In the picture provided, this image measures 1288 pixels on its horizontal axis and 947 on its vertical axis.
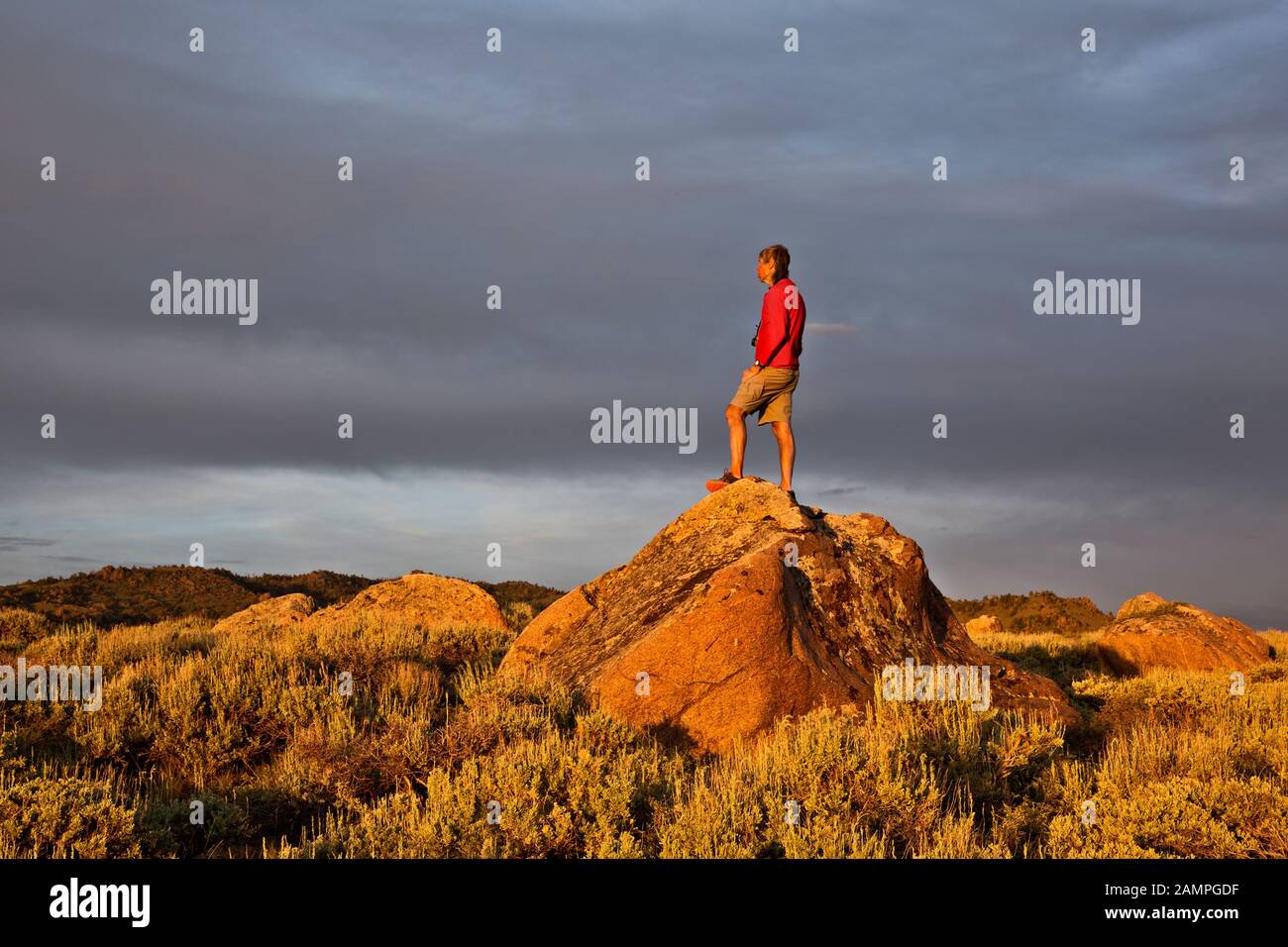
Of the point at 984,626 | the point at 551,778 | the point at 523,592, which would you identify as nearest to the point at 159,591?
the point at 523,592

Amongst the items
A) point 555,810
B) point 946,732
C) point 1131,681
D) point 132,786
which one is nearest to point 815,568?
point 946,732

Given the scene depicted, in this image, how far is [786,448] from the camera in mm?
12117

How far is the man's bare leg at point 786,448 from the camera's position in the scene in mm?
12039

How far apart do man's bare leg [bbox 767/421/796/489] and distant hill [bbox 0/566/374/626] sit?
20704mm

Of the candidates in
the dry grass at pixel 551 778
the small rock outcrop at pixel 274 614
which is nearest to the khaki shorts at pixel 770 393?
the dry grass at pixel 551 778

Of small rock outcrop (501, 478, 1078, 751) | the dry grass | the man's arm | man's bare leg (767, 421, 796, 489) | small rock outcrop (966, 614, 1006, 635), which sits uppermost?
the man's arm

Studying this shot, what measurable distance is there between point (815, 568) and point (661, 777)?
3.51m

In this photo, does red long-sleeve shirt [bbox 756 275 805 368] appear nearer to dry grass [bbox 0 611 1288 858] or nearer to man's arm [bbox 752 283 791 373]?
man's arm [bbox 752 283 791 373]

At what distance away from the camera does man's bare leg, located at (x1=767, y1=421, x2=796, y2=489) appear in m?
12.0

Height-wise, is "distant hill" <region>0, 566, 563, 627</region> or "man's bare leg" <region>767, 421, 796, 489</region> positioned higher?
"man's bare leg" <region>767, 421, 796, 489</region>

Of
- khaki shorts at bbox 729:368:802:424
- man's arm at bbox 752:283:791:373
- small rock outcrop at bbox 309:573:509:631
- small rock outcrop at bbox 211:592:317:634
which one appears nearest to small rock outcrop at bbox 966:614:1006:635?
small rock outcrop at bbox 309:573:509:631

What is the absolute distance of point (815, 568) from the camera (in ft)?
34.7
